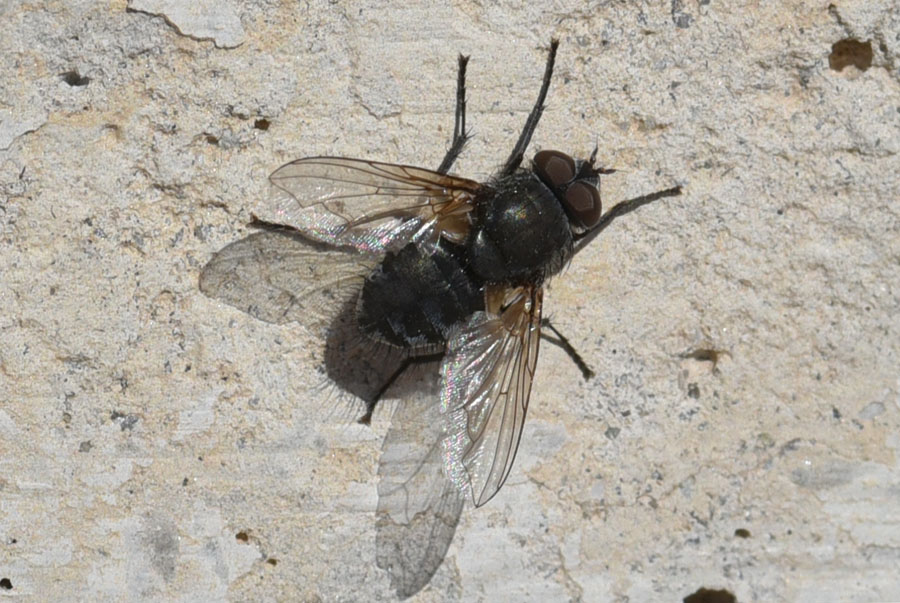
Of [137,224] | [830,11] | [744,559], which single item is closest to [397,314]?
[137,224]

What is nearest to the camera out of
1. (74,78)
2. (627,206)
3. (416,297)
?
(416,297)

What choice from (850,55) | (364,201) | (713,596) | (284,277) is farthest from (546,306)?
(850,55)

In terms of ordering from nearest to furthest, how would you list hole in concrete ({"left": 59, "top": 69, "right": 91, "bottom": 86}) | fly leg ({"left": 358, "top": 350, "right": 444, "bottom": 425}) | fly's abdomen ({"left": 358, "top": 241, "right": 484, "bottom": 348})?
fly's abdomen ({"left": 358, "top": 241, "right": 484, "bottom": 348}) → hole in concrete ({"left": 59, "top": 69, "right": 91, "bottom": 86}) → fly leg ({"left": 358, "top": 350, "right": 444, "bottom": 425})

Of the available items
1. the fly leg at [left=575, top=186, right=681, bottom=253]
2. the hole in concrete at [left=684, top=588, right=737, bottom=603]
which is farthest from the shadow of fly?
the hole in concrete at [left=684, top=588, right=737, bottom=603]

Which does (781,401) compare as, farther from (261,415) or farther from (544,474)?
(261,415)

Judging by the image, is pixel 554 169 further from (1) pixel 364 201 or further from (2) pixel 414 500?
(2) pixel 414 500

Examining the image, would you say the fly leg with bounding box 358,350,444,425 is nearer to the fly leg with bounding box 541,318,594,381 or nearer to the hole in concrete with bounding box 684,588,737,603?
the fly leg with bounding box 541,318,594,381
